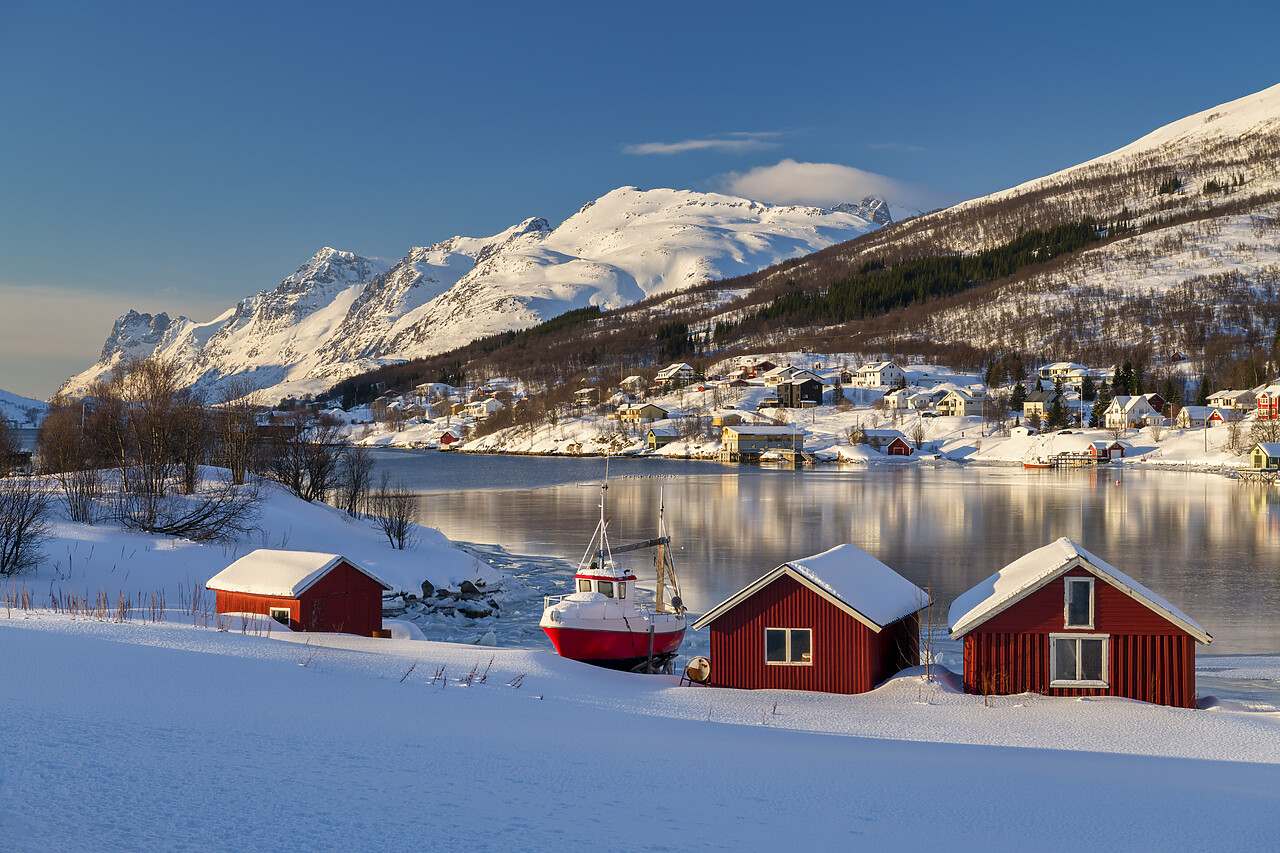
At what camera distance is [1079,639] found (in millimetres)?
15562

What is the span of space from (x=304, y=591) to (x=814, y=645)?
34.5 ft

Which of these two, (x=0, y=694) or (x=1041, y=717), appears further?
(x=1041, y=717)

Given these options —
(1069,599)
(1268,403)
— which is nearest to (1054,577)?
(1069,599)

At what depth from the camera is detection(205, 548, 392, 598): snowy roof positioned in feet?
64.1

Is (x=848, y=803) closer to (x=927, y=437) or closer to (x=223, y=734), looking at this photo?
(x=223, y=734)

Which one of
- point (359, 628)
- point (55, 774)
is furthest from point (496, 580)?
point (55, 774)

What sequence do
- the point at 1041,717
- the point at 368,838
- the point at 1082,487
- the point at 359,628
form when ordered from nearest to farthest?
the point at 368,838, the point at 1041,717, the point at 359,628, the point at 1082,487

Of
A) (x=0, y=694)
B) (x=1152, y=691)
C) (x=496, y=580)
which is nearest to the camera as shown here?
(x=0, y=694)

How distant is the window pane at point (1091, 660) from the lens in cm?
1552

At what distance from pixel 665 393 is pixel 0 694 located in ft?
475

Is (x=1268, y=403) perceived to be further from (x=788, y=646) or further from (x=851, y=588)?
(x=788, y=646)

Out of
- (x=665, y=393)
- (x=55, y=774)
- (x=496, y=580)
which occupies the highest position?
(x=665, y=393)

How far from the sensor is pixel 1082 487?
68.4 metres

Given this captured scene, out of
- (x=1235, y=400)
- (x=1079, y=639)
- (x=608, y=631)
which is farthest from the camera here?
(x=1235, y=400)
